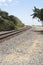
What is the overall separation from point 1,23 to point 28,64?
4884 centimetres

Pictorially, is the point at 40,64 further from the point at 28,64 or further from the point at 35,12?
the point at 35,12

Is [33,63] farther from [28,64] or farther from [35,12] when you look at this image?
[35,12]

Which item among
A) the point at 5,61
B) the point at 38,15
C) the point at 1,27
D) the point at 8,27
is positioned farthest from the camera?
the point at 38,15

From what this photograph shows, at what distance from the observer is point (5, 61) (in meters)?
11.4

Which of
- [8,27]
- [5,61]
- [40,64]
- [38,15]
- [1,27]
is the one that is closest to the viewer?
[40,64]

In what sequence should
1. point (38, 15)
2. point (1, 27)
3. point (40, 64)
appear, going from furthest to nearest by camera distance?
1. point (38, 15)
2. point (1, 27)
3. point (40, 64)

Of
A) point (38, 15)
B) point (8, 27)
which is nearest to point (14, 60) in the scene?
point (8, 27)

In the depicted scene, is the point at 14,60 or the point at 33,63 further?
the point at 14,60

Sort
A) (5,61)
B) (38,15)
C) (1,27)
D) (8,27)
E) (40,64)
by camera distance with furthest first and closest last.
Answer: (38,15), (8,27), (1,27), (5,61), (40,64)

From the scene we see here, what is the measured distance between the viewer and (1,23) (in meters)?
59.0

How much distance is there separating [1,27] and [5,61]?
146 feet

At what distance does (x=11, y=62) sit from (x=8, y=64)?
551mm

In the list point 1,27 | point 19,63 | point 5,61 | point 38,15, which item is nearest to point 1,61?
point 5,61

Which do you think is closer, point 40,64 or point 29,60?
point 40,64
